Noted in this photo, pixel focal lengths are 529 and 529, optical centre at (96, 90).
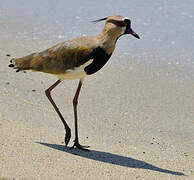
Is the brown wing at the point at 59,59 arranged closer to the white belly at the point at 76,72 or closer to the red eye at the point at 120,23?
the white belly at the point at 76,72

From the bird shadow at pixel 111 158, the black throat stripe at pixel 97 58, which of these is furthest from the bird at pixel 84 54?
the bird shadow at pixel 111 158

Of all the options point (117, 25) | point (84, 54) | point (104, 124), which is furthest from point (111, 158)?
point (117, 25)

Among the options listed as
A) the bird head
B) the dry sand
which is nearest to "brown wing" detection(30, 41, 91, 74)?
the bird head

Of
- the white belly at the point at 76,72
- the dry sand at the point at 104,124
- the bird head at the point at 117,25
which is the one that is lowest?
the dry sand at the point at 104,124

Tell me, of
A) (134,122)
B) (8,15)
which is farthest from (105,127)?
(8,15)

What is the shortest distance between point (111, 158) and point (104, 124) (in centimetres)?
146

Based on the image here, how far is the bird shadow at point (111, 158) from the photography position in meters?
6.14

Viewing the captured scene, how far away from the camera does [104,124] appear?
7.71m

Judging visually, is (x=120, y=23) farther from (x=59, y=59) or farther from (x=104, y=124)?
(x=104, y=124)

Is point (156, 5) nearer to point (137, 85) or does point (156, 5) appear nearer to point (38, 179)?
point (137, 85)

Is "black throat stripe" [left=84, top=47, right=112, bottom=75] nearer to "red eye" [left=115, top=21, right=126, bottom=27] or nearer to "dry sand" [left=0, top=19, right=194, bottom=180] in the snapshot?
"red eye" [left=115, top=21, right=126, bottom=27]

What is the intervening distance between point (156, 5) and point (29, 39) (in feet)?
12.3

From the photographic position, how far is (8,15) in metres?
12.4

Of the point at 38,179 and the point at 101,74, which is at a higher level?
the point at 38,179
